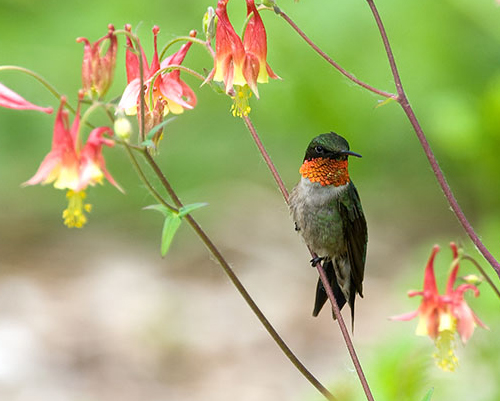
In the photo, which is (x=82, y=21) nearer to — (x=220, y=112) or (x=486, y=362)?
(x=220, y=112)

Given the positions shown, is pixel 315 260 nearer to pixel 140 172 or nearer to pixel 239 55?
pixel 239 55

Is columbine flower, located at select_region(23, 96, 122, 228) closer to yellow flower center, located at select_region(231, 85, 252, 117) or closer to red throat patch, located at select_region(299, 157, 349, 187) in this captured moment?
yellow flower center, located at select_region(231, 85, 252, 117)

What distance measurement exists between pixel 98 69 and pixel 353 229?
1109 mm

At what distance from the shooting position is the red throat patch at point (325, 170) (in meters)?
2.35

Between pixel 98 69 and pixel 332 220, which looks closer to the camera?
pixel 98 69

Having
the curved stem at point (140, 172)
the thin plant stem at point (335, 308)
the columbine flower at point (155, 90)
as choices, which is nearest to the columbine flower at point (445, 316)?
the thin plant stem at point (335, 308)

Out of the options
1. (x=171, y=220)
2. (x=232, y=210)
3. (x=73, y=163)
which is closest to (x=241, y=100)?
(x=171, y=220)

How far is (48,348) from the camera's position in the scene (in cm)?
473

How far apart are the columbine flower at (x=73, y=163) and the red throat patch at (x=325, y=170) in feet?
3.06

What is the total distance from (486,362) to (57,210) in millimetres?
3788

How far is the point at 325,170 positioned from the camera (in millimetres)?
2348

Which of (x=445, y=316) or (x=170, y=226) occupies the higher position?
(x=170, y=226)

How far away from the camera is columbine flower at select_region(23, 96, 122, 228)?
1.48m

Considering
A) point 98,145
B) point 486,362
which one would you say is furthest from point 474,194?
point 98,145
